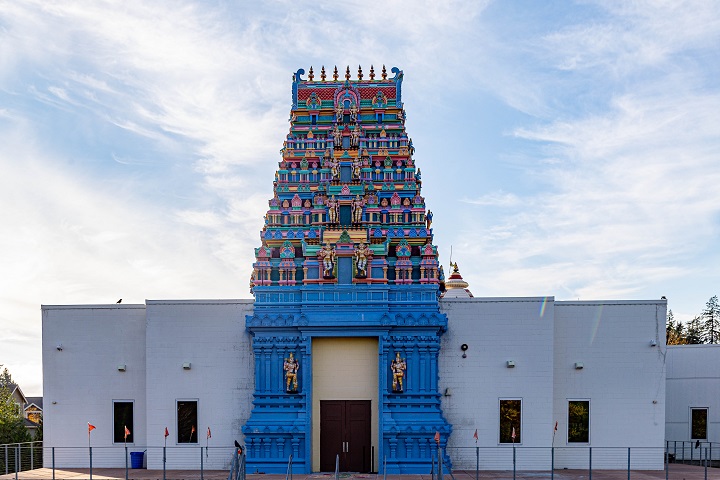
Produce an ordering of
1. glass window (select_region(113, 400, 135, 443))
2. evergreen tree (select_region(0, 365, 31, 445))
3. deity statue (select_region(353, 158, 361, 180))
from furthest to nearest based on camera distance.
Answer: evergreen tree (select_region(0, 365, 31, 445)) < deity statue (select_region(353, 158, 361, 180)) < glass window (select_region(113, 400, 135, 443))

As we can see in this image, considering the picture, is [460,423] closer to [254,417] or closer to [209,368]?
[254,417]

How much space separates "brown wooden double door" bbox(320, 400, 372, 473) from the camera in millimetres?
20969

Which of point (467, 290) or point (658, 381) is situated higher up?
point (467, 290)

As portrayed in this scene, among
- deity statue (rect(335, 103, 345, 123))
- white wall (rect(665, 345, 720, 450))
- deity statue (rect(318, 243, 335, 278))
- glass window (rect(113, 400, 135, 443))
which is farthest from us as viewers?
white wall (rect(665, 345, 720, 450))

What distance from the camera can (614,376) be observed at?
859 inches

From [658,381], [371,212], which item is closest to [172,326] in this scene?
[371,212]

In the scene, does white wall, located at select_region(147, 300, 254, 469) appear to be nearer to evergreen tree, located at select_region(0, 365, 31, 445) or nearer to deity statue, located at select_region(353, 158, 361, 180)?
deity statue, located at select_region(353, 158, 361, 180)

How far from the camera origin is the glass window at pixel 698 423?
25.2 m

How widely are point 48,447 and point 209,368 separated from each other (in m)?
6.23

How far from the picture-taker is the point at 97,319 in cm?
2262

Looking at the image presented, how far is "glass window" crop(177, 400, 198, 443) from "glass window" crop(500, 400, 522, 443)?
9.87 meters

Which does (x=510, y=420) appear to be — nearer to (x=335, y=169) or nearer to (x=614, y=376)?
(x=614, y=376)

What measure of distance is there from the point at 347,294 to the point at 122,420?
28.7 ft

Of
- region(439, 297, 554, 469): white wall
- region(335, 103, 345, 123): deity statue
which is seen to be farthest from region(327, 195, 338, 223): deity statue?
region(439, 297, 554, 469): white wall
